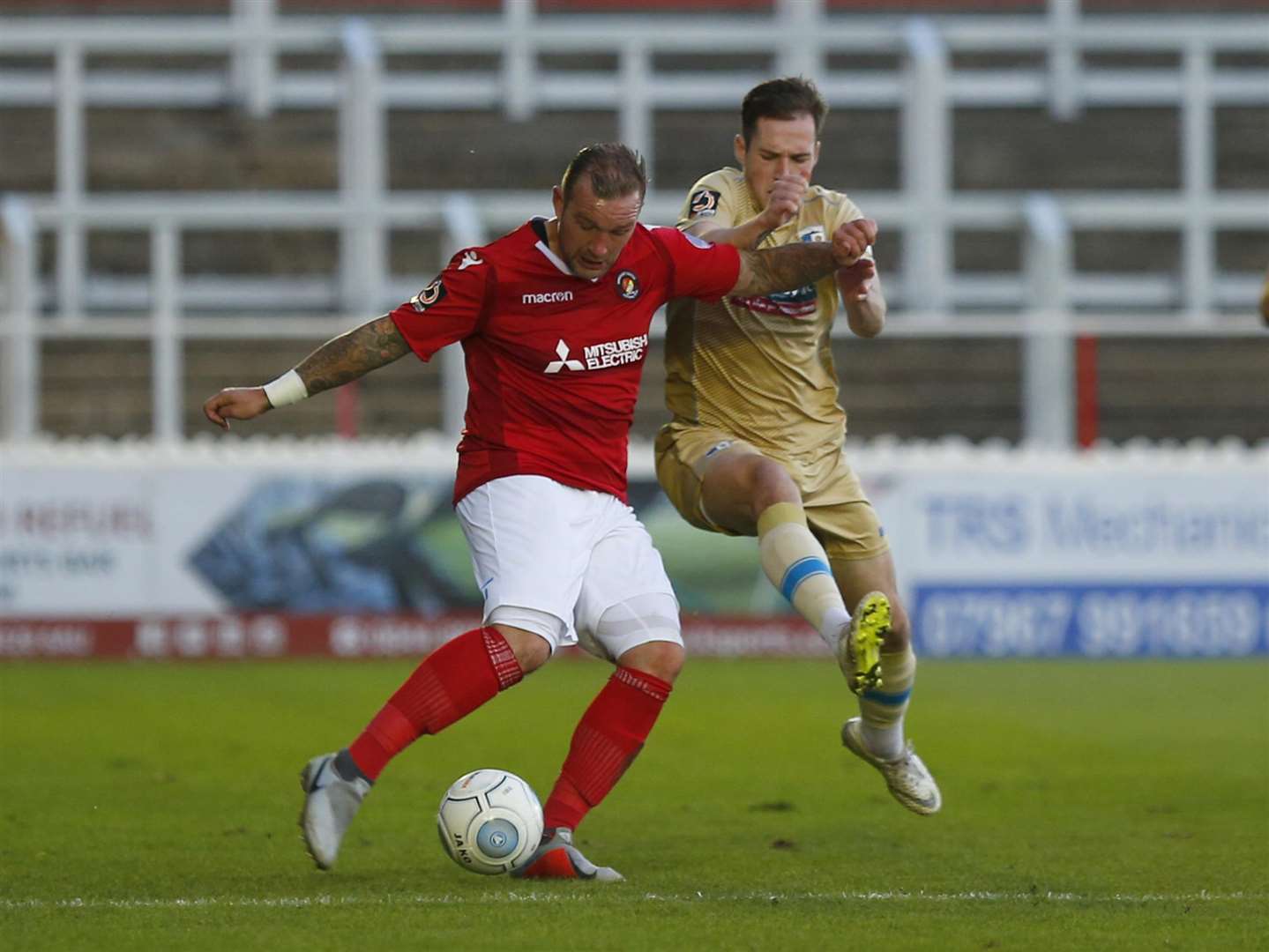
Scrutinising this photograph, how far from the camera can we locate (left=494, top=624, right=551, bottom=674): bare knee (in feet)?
20.4

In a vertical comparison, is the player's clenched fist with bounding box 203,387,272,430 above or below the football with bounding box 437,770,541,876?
above

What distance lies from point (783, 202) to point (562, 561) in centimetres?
125

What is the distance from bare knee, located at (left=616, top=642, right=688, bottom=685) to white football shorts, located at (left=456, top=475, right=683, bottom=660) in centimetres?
2

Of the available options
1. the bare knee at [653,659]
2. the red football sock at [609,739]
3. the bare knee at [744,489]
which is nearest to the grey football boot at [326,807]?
the red football sock at [609,739]

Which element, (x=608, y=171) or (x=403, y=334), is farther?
(x=403, y=334)

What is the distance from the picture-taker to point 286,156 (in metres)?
20.5

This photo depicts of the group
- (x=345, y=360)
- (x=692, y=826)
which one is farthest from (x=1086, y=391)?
(x=345, y=360)

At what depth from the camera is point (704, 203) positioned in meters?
7.15

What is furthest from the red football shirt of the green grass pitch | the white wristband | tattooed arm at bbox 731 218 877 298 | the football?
the green grass pitch

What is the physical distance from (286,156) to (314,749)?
37.2 ft

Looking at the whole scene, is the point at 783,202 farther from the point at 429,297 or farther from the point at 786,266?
the point at 429,297

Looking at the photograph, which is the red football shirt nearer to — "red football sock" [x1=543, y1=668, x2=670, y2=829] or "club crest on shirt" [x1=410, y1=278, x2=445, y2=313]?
"club crest on shirt" [x1=410, y1=278, x2=445, y2=313]

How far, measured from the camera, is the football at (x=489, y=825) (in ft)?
20.0

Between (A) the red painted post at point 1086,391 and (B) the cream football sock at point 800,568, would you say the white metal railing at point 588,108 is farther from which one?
(B) the cream football sock at point 800,568
